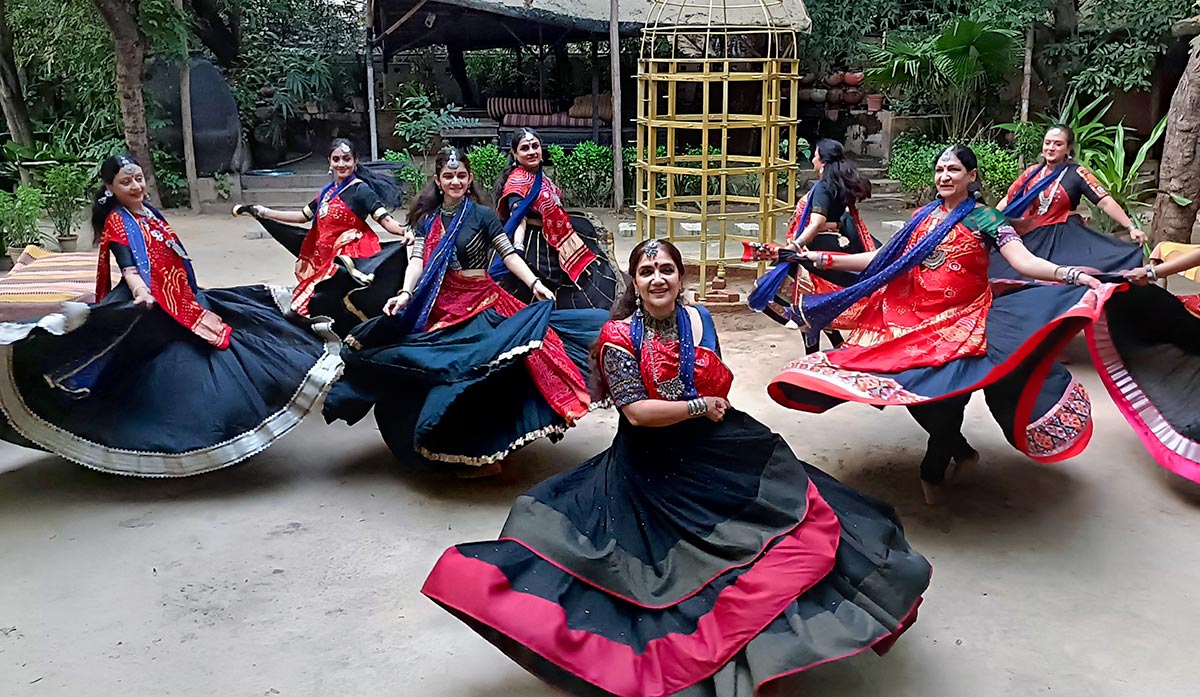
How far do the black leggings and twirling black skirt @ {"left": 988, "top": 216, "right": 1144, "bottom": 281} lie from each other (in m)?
1.91

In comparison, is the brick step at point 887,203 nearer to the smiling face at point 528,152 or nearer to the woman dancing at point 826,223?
the woman dancing at point 826,223

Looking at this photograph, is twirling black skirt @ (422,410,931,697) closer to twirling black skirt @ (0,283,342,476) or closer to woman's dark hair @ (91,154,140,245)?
twirling black skirt @ (0,283,342,476)

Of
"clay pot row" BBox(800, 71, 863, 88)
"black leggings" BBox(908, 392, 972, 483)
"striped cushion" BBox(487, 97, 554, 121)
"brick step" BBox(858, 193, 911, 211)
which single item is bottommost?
"black leggings" BBox(908, 392, 972, 483)

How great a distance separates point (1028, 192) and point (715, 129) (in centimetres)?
439

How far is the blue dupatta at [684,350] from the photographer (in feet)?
9.39

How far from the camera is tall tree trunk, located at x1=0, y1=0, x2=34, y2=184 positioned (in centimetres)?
1106

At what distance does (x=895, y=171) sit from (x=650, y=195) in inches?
201

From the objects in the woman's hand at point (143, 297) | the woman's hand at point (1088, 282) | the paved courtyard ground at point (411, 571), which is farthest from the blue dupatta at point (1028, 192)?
the woman's hand at point (143, 297)

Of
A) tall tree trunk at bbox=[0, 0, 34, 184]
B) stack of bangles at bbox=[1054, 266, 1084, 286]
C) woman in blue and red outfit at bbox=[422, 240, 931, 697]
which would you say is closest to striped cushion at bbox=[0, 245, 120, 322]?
woman in blue and red outfit at bbox=[422, 240, 931, 697]

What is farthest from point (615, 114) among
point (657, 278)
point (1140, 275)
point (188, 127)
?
point (657, 278)

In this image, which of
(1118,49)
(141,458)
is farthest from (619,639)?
(1118,49)

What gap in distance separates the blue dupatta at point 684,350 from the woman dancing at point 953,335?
947 mm

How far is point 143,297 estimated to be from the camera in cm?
410

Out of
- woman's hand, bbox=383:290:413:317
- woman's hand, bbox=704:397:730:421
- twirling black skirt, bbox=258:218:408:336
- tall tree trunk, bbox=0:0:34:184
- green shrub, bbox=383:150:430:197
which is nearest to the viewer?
woman's hand, bbox=704:397:730:421
